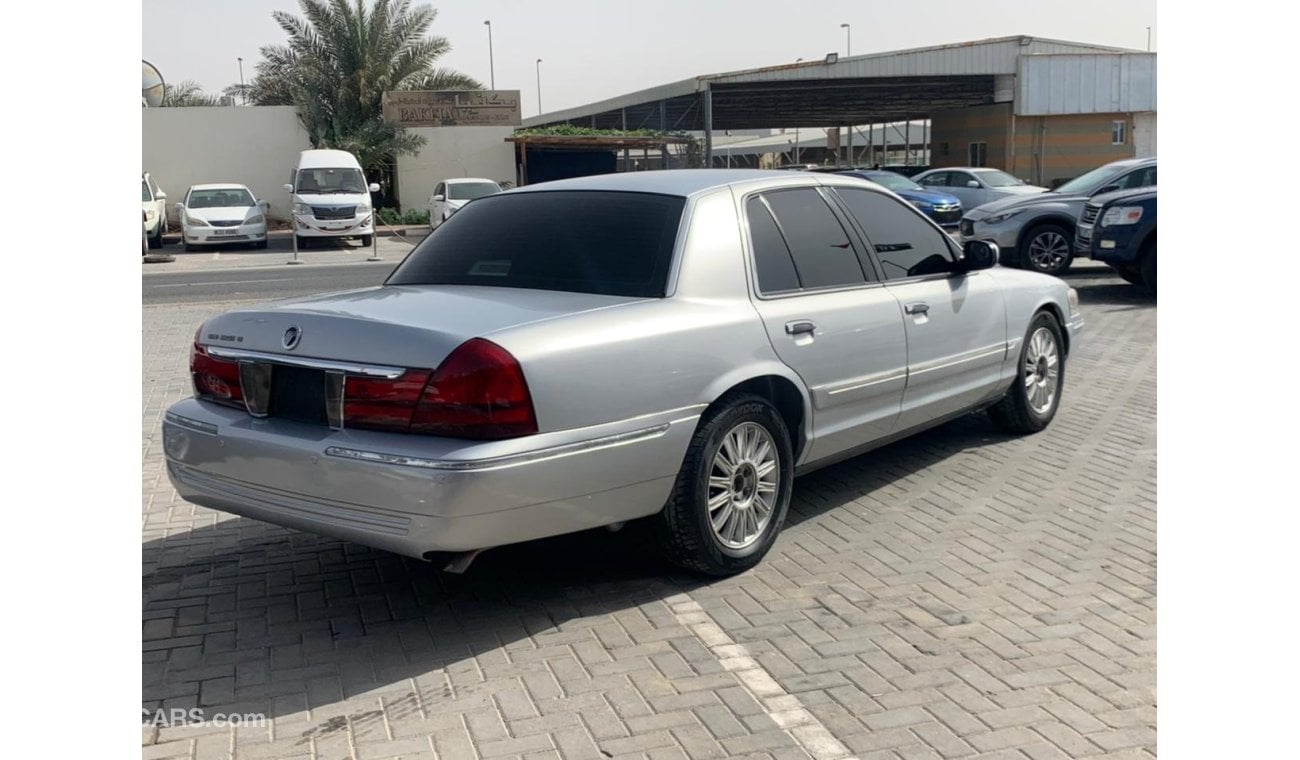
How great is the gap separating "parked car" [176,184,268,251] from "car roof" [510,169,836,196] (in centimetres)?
2305

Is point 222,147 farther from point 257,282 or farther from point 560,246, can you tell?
point 560,246

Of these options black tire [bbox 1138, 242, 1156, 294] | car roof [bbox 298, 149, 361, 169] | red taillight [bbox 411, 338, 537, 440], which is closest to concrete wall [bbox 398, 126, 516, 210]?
car roof [bbox 298, 149, 361, 169]

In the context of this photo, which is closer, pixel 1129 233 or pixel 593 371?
pixel 593 371

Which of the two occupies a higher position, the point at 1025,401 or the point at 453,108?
the point at 453,108

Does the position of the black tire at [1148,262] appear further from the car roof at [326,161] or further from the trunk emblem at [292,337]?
the car roof at [326,161]

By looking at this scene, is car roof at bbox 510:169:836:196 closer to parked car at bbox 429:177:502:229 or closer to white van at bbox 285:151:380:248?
white van at bbox 285:151:380:248

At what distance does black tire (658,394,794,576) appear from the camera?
460 cm

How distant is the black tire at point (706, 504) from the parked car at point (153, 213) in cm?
2355

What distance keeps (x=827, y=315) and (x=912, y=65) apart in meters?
30.9

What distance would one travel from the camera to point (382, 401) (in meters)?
4.09

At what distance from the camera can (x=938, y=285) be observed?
6176mm

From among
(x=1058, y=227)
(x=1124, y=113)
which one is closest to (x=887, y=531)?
(x=1058, y=227)

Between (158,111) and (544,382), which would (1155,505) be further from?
(158,111)

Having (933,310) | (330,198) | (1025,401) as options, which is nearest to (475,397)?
(933,310)
